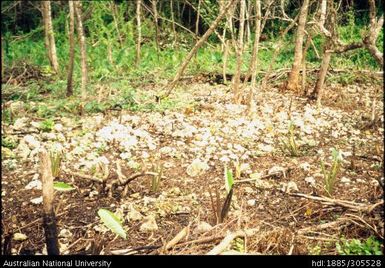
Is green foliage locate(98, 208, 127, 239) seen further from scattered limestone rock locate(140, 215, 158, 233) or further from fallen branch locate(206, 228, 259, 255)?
fallen branch locate(206, 228, 259, 255)

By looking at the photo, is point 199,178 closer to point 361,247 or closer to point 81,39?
point 361,247

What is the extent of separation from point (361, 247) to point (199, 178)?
1619 mm

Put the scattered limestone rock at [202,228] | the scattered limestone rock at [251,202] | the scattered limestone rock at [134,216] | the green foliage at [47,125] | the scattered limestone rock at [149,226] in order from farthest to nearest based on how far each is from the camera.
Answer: the green foliage at [47,125] → the scattered limestone rock at [251,202] → the scattered limestone rock at [134,216] → the scattered limestone rock at [149,226] → the scattered limestone rock at [202,228]

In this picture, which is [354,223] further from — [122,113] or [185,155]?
[122,113]

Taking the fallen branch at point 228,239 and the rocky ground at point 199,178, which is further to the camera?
the rocky ground at point 199,178

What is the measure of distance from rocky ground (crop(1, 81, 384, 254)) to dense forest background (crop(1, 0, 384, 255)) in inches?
0.5

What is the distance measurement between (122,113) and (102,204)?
1.97 metres

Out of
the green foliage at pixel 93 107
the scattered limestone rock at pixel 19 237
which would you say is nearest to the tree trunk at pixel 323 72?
the green foliage at pixel 93 107

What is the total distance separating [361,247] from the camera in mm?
2324

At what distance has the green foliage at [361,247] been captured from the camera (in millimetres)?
2287

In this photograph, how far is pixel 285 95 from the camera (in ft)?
20.2

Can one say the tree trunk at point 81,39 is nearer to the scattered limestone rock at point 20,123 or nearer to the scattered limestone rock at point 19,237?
the scattered limestone rock at point 20,123

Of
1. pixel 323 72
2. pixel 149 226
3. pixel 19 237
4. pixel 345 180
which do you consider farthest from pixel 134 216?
pixel 323 72

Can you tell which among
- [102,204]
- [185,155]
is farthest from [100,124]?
[102,204]
